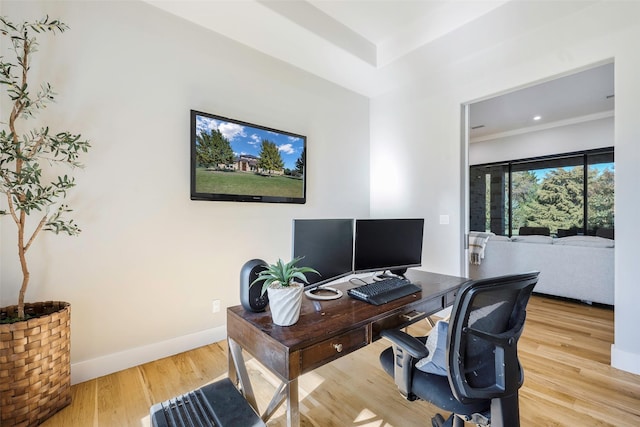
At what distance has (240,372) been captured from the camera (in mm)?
1404

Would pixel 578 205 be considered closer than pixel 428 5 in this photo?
No

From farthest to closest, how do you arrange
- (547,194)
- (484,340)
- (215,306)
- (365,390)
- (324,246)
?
(547,194), (215,306), (365,390), (324,246), (484,340)

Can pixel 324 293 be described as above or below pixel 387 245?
below

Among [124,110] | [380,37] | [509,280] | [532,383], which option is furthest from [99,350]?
[380,37]

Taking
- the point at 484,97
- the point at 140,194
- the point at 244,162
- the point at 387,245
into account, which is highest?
the point at 484,97

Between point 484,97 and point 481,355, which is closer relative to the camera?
point 481,355

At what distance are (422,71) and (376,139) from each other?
981 mm

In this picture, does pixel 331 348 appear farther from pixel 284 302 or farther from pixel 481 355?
pixel 481 355

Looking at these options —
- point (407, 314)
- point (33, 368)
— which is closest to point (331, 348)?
point (407, 314)

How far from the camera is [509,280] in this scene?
1.04 meters

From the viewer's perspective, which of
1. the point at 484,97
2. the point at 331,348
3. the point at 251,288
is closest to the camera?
the point at 331,348

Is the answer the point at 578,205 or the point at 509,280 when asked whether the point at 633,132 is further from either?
the point at 578,205

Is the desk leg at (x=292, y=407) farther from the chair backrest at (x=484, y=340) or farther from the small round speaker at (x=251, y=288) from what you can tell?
the chair backrest at (x=484, y=340)

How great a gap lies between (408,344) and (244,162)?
2.09 m
